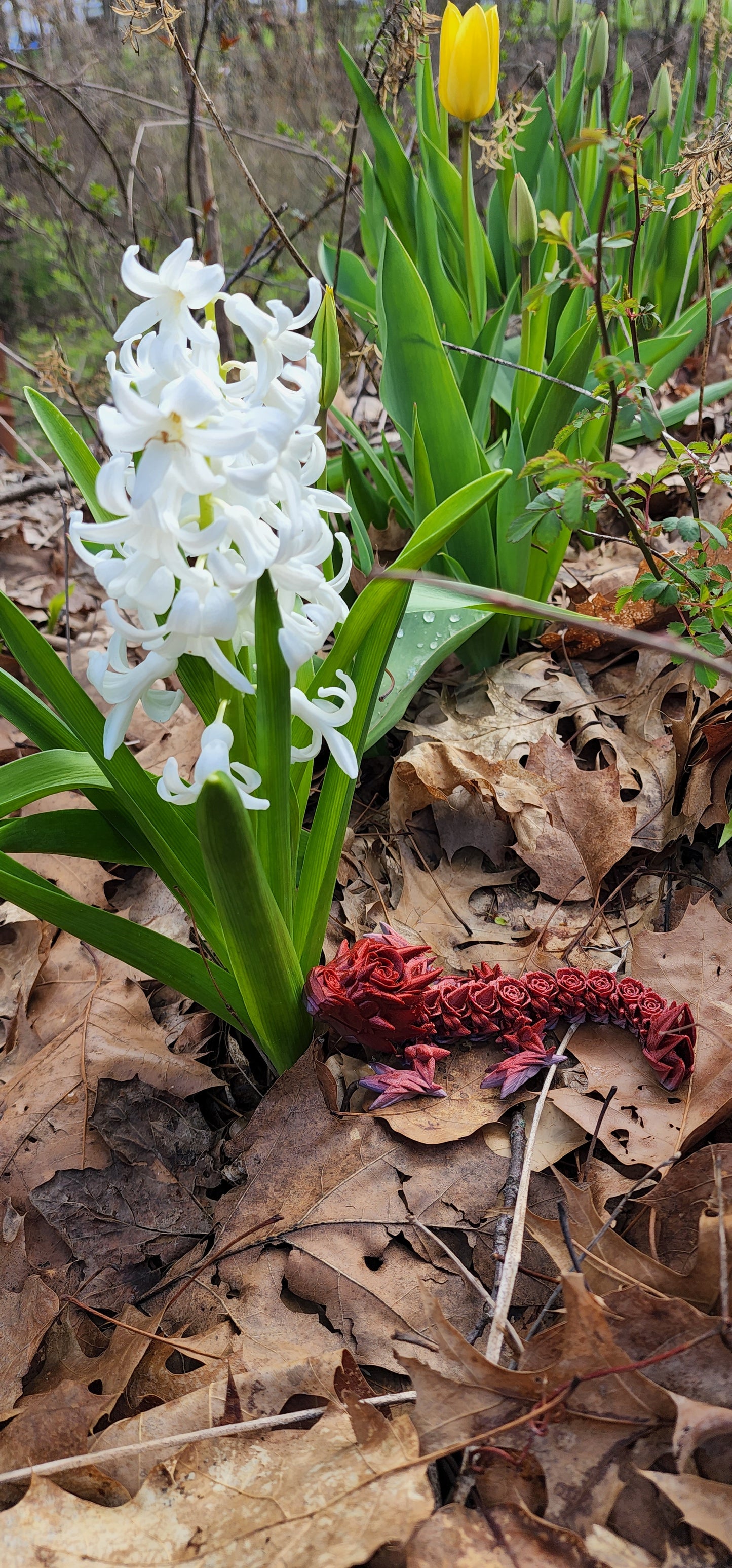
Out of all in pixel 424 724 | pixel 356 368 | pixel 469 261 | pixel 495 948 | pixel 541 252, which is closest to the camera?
pixel 495 948

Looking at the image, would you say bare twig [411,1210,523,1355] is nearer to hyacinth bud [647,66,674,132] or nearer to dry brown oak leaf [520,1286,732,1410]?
dry brown oak leaf [520,1286,732,1410]

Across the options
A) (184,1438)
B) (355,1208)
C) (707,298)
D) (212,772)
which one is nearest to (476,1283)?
(355,1208)

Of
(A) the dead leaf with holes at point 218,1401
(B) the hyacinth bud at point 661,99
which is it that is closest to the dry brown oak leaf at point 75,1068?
(A) the dead leaf with holes at point 218,1401

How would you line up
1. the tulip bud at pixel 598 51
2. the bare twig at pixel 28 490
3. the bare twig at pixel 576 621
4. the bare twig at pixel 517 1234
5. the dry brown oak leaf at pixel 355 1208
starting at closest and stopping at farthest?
the bare twig at pixel 576 621 < the bare twig at pixel 517 1234 < the dry brown oak leaf at pixel 355 1208 < the tulip bud at pixel 598 51 < the bare twig at pixel 28 490

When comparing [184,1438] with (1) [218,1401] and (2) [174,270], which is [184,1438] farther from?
(2) [174,270]

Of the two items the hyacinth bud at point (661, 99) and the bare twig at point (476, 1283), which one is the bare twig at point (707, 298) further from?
the bare twig at point (476, 1283)

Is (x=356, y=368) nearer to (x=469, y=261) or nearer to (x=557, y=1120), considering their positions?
(x=469, y=261)

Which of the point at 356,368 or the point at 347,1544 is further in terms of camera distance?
the point at 356,368

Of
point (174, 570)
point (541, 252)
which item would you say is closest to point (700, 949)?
point (174, 570)
